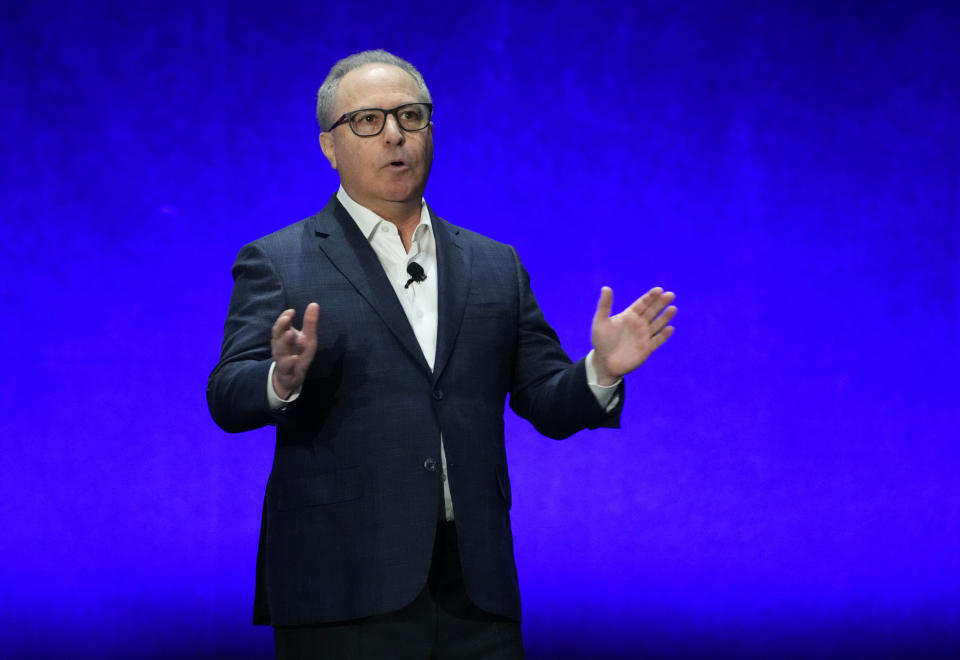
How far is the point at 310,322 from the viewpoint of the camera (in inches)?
64.8

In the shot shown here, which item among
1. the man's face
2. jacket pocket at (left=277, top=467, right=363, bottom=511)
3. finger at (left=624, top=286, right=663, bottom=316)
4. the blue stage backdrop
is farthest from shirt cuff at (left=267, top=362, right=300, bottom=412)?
the blue stage backdrop

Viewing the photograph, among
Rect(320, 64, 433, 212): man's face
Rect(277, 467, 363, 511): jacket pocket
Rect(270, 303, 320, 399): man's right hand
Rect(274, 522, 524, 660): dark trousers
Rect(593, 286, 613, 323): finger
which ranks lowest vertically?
Rect(274, 522, 524, 660): dark trousers

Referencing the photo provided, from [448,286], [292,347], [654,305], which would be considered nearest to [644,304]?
[654,305]

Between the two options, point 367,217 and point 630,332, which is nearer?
point 630,332

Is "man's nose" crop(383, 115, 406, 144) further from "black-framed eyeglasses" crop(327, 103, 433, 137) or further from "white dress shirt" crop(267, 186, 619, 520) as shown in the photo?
"white dress shirt" crop(267, 186, 619, 520)

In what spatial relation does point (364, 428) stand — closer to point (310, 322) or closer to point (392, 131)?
point (310, 322)

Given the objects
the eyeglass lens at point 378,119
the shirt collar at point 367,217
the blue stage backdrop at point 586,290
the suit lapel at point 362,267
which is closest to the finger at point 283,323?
the suit lapel at point 362,267

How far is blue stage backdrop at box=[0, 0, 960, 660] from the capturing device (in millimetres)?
3643

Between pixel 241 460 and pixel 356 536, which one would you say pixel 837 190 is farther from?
pixel 356 536

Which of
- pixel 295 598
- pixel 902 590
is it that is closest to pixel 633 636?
pixel 902 590

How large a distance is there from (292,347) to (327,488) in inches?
11.0

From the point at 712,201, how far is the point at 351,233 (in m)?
2.11

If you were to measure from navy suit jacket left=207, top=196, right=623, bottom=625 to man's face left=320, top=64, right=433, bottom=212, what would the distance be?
100 mm

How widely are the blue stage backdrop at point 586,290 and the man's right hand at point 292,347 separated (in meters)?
2.10
